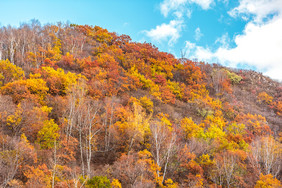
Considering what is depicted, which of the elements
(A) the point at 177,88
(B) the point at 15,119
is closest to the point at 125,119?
(B) the point at 15,119

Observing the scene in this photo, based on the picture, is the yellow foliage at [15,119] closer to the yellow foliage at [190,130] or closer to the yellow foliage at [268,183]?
the yellow foliage at [190,130]

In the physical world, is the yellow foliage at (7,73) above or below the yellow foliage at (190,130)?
above

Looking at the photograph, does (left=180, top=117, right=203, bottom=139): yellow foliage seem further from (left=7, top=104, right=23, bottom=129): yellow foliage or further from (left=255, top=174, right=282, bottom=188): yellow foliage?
(left=7, top=104, right=23, bottom=129): yellow foliage

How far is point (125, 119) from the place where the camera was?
91.5 ft

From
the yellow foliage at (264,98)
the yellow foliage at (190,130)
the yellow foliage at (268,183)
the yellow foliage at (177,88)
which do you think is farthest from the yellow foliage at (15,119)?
the yellow foliage at (264,98)

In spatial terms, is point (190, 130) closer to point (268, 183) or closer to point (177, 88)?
point (268, 183)

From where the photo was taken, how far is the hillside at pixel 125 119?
1853cm

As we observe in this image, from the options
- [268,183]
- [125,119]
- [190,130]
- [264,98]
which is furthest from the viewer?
[264,98]

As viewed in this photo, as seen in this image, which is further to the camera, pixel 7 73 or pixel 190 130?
pixel 190 130

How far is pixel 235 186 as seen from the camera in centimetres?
2039

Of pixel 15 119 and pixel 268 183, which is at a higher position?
pixel 15 119

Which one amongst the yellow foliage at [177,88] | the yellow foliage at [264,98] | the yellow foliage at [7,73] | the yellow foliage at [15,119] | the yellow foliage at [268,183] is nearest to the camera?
the yellow foliage at [268,183]

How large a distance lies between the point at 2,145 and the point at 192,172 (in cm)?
2235

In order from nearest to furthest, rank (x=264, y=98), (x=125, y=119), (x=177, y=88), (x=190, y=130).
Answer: (x=125, y=119) → (x=190, y=130) → (x=177, y=88) → (x=264, y=98)
